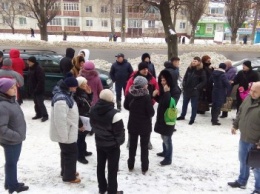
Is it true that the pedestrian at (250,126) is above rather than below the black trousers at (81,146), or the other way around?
above

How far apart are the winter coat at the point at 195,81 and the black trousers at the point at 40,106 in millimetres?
3794

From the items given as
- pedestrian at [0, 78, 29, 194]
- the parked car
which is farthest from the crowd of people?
the parked car

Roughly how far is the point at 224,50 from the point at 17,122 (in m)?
29.4

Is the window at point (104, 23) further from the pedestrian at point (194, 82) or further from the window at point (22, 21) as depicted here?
Answer: the pedestrian at point (194, 82)

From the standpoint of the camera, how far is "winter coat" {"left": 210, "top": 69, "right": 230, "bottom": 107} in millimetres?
7500

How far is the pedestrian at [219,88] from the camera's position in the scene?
7504 millimetres

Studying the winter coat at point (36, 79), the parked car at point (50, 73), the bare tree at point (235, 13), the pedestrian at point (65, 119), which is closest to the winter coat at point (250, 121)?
the pedestrian at point (65, 119)

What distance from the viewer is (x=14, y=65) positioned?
8047mm

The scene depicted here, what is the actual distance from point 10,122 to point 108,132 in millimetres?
1310

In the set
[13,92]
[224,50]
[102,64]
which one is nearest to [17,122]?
[13,92]

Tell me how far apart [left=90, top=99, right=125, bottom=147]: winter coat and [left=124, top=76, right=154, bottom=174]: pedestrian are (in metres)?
0.77

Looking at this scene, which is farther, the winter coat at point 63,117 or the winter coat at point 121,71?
the winter coat at point 121,71

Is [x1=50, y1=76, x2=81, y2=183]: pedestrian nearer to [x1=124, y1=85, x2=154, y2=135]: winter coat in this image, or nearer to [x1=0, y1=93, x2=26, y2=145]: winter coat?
[x1=0, y1=93, x2=26, y2=145]: winter coat

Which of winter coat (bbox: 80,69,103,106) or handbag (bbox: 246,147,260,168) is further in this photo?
winter coat (bbox: 80,69,103,106)
